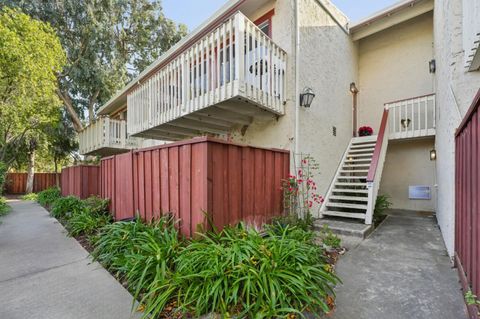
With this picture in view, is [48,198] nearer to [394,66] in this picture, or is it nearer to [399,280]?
[399,280]

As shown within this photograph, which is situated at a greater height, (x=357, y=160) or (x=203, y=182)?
(x=357, y=160)

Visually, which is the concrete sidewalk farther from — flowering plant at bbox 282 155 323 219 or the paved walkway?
flowering plant at bbox 282 155 323 219

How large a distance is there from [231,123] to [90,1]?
41.1 ft

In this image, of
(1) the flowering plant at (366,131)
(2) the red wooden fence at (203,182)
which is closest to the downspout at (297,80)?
(2) the red wooden fence at (203,182)

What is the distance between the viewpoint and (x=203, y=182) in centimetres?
326

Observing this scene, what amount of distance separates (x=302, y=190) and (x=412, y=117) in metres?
4.22

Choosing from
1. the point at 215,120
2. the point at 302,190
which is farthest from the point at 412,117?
the point at 215,120

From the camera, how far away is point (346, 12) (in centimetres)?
721

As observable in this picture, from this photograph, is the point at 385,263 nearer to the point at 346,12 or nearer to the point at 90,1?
the point at 346,12

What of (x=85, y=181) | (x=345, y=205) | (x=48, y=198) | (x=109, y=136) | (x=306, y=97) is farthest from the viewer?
(x=48, y=198)

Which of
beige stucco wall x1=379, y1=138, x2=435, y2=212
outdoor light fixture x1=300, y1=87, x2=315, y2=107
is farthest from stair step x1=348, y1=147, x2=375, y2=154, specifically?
outdoor light fixture x1=300, y1=87, x2=315, y2=107

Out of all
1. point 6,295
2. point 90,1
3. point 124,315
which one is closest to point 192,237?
point 124,315

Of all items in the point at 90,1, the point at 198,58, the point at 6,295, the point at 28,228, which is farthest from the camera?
the point at 90,1

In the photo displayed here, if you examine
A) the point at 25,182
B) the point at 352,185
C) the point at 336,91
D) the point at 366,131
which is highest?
the point at 336,91
